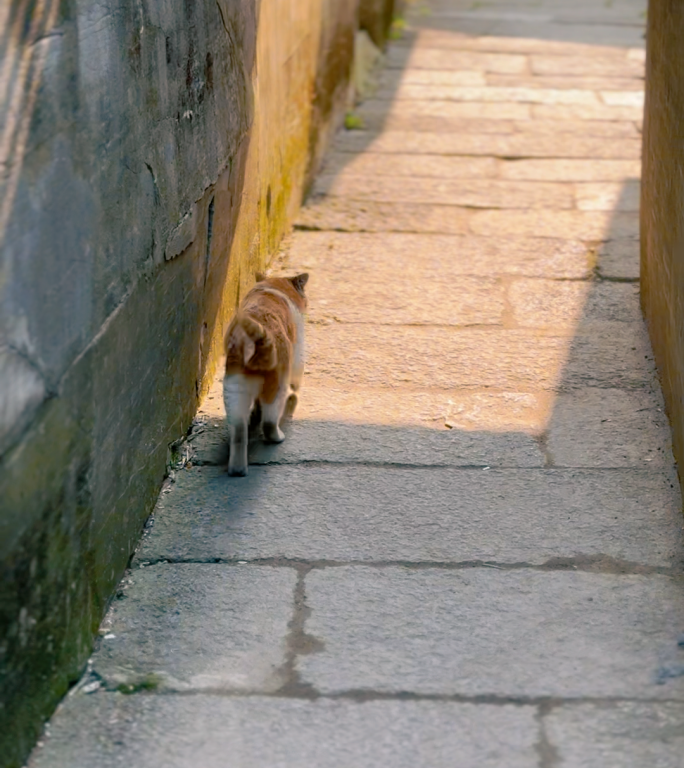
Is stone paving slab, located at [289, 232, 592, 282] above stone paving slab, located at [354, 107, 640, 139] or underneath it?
underneath

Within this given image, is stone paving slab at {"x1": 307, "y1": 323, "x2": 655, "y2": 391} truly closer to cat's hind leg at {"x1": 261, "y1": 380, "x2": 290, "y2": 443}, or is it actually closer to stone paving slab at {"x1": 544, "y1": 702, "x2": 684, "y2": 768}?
cat's hind leg at {"x1": 261, "y1": 380, "x2": 290, "y2": 443}

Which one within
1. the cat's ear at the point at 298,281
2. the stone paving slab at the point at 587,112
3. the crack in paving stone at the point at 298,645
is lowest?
the crack in paving stone at the point at 298,645

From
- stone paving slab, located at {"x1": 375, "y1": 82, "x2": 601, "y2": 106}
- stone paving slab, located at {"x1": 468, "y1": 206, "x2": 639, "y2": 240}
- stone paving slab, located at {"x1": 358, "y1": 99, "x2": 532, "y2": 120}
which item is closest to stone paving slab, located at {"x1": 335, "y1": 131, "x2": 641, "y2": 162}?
stone paving slab, located at {"x1": 358, "y1": 99, "x2": 532, "y2": 120}

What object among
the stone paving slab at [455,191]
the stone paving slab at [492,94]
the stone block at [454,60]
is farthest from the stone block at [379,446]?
the stone block at [454,60]

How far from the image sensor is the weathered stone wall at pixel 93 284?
2.38 m

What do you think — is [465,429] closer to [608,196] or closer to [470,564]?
[470,564]

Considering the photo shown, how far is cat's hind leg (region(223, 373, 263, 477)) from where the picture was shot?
3762mm

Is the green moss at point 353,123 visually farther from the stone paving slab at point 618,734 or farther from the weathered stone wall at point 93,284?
the stone paving slab at point 618,734

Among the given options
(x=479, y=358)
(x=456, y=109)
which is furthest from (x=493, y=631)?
(x=456, y=109)

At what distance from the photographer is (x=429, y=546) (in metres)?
3.43

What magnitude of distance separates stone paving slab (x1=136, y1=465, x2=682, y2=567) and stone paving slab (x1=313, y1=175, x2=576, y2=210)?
3.29 metres

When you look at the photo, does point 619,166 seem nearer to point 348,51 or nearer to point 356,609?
point 348,51

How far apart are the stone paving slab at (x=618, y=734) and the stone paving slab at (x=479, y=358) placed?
1.96 metres

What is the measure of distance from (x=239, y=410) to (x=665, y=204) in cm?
197
